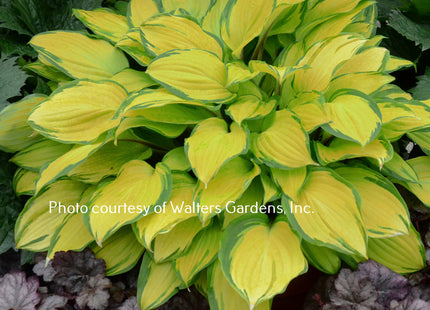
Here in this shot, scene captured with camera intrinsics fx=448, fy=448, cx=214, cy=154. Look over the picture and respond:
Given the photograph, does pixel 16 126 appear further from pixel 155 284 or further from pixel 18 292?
pixel 155 284

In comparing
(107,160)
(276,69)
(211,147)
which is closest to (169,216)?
(211,147)

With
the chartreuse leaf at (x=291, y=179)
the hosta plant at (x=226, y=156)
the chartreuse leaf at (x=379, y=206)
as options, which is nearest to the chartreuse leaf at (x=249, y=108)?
the hosta plant at (x=226, y=156)

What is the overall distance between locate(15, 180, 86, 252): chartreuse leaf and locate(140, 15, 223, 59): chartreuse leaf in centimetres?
38

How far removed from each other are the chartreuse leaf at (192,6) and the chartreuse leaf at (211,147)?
444 millimetres

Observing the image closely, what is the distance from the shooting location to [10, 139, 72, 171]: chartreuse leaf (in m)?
1.07

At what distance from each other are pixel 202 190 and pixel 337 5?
0.63 meters

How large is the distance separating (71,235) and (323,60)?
0.67 m

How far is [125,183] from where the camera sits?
938 millimetres

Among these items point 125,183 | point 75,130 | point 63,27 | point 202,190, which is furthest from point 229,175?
point 63,27

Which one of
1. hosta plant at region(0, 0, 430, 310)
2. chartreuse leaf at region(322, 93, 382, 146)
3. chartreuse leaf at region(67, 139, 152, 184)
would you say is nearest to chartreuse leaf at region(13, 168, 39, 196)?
hosta plant at region(0, 0, 430, 310)

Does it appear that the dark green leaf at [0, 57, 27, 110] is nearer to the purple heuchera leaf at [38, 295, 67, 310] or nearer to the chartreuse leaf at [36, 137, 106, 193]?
the chartreuse leaf at [36, 137, 106, 193]

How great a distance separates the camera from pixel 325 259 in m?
0.92

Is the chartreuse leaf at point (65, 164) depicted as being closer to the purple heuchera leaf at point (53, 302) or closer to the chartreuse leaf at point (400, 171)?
the purple heuchera leaf at point (53, 302)

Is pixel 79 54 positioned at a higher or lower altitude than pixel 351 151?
lower
